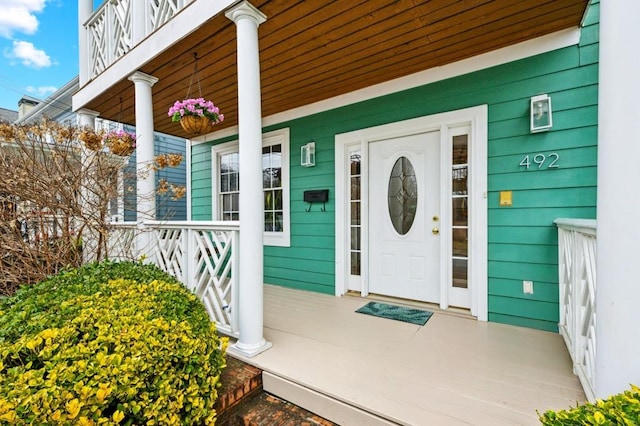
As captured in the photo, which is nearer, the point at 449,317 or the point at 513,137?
the point at 513,137

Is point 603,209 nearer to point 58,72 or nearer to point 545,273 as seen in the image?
point 545,273

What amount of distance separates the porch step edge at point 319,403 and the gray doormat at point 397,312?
4.53ft

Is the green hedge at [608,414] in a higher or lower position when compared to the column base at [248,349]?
higher

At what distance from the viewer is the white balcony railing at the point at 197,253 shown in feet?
7.94

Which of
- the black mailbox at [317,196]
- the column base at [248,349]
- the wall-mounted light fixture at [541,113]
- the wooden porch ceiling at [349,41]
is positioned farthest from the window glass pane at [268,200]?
the wall-mounted light fixture at [541,113]

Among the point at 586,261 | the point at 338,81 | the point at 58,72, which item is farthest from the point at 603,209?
the point at 58,72

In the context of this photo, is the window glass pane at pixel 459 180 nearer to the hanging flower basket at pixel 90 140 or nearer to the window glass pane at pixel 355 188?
the window glass pane at pixel 355 188

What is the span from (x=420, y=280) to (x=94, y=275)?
3.06m

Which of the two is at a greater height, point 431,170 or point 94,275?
point 431,170

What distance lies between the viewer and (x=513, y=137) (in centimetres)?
268

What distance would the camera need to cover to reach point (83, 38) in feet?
12.7

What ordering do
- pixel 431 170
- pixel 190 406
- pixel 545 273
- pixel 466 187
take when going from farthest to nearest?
pixel 431 170
pixel 466 187
pixel 545 273
pixel 190 406

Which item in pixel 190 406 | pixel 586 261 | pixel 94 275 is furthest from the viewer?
pixel 94 275

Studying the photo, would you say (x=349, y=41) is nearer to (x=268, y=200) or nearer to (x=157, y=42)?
(x=157, y=42)
